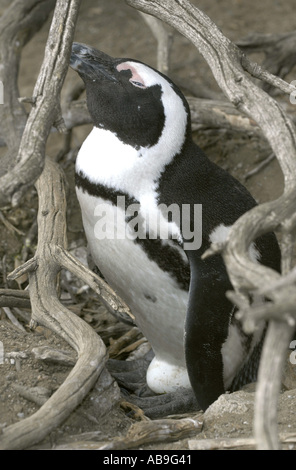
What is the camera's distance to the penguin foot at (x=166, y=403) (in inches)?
105

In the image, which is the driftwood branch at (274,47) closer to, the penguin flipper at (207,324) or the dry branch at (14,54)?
the dry branch at (14,54)

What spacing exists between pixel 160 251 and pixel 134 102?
50cm

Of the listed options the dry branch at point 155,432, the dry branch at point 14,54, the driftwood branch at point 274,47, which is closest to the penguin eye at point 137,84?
the dry branch at point 14,54

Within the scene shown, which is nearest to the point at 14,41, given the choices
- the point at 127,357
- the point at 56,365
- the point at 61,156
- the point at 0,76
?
the point at 0,76

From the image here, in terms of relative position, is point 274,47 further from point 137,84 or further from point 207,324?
point 207,324

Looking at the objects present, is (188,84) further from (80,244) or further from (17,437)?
(17,437)

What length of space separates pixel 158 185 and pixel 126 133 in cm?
20

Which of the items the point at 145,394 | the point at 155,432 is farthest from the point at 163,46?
the point at 155,432

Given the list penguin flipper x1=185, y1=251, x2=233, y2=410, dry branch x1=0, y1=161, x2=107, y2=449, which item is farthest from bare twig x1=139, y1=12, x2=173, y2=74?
penguin flipper x1=185, y1=251, x2=233, y2=410

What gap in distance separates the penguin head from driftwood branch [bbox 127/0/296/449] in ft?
0.66

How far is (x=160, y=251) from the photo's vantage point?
2.46 meters

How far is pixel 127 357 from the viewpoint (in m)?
3.16

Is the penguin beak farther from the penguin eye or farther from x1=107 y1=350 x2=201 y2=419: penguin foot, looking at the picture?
x1=107 y1=350 x2=201 y2=419: penguin foot

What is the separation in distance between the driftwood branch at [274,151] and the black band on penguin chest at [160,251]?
0.52 meters
